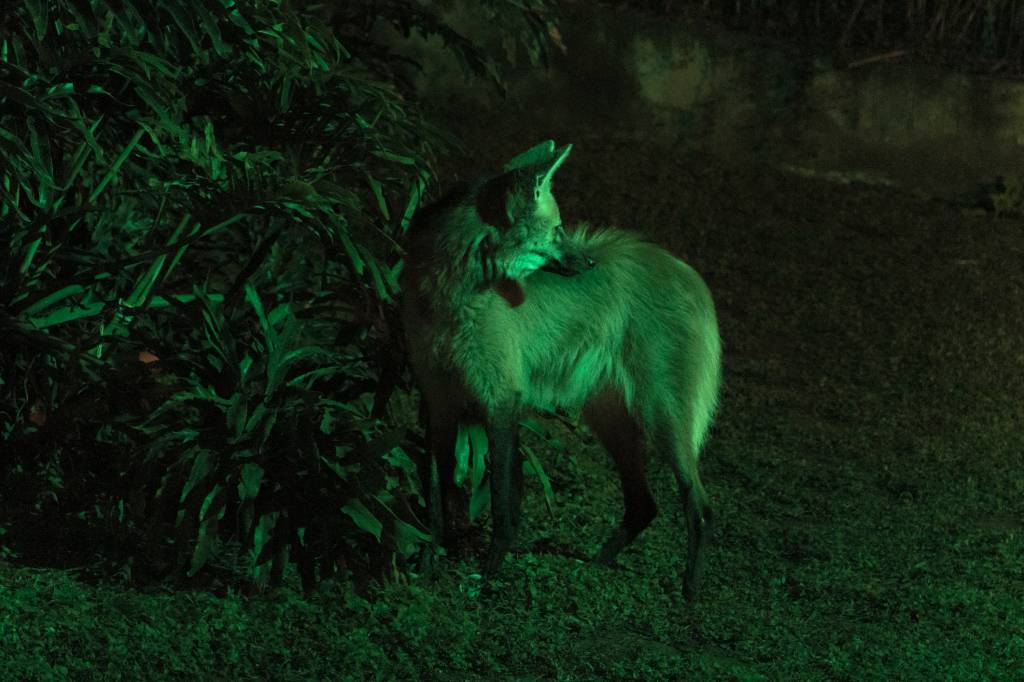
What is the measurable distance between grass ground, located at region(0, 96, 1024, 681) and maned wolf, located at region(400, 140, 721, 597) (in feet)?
1.09

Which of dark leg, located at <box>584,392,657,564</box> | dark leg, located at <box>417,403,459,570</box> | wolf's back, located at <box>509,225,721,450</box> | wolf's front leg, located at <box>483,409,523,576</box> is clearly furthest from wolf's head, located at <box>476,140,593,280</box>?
dark leg, located at <box>584,392,657,564</box>

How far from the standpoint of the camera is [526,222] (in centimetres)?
446

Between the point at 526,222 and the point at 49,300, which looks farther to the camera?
the point at 49,300

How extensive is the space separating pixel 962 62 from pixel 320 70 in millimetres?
7131

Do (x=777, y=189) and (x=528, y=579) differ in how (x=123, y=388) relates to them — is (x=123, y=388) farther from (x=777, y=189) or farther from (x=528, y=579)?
(x=777, y=189)

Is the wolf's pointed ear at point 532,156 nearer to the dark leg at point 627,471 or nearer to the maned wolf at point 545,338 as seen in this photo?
the maned wolf at point 545,338

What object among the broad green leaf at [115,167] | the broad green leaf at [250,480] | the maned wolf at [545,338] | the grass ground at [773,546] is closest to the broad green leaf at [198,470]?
the broad green leaf at [250,480]

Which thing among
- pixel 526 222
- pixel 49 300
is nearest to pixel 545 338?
pixel 526 222

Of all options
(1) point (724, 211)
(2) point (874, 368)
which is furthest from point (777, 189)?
(2) point (874, 368)

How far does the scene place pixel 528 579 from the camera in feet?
15.7

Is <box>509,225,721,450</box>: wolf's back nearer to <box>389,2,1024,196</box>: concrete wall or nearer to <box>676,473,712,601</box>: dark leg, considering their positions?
<box>676,473,712,601</box>: dark leg

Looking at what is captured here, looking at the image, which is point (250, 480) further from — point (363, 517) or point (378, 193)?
point (378, 193)

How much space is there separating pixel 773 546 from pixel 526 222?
1.82m

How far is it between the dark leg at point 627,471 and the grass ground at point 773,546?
117 mm
